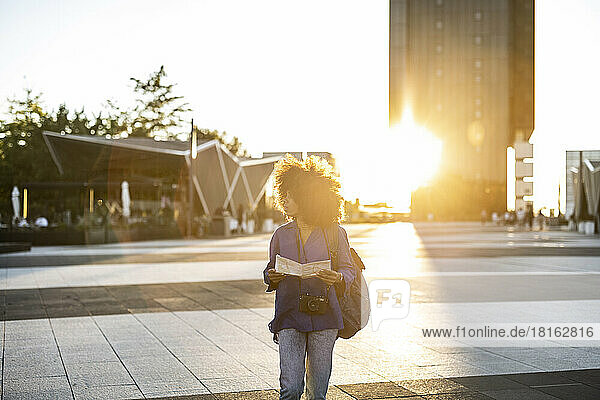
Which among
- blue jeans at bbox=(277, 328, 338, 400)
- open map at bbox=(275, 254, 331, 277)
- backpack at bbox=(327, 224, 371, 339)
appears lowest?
blue jeans at bbox=(277, 328, 338, 400)

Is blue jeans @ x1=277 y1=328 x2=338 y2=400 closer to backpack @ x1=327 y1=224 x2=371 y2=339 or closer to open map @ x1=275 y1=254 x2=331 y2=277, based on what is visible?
Answer: backpack @ x1=327 y1=224 x2=371 y2=339

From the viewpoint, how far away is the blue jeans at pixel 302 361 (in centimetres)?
406

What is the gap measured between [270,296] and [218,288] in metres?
1.50

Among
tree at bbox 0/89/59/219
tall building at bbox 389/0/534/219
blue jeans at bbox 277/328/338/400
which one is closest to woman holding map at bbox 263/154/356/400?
blue jeans at bbox 277/328/338/400

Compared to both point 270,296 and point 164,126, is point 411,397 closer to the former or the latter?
point 270,296

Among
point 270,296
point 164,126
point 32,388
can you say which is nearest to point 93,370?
point 32,388

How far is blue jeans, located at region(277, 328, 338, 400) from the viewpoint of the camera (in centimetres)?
406

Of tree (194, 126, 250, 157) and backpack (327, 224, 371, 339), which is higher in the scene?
tree (194, 126, 250, 157)

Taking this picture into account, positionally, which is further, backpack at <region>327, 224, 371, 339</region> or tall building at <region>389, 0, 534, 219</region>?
tall building at <region>389, 0, 534, 219</region>

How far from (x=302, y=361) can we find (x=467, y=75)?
102763 millimetres

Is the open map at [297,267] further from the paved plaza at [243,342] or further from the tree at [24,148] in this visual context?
the tree at [24,148]

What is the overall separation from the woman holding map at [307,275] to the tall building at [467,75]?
9703 cm

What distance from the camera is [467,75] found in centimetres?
10319

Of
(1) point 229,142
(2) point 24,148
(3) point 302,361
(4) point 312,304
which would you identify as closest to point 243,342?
(3) point 302,361
